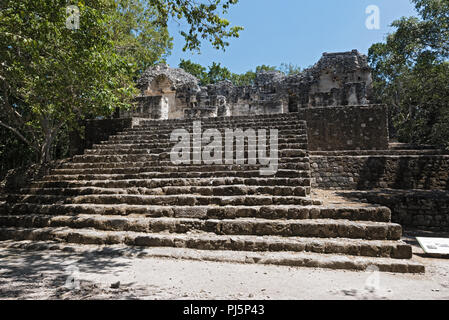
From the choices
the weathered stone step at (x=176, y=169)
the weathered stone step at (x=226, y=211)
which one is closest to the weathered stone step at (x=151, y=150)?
the weathered stone step at (x=176, y=169)

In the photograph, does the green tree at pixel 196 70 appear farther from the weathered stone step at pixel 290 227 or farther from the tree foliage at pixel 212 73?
the weathered stone step at pixel 290 227

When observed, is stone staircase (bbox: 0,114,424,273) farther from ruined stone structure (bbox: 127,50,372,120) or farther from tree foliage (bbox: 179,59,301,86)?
tree foliage (bbox: 179,59,301,86)

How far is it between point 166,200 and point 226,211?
1358 millimetres

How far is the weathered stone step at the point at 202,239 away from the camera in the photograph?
3951mm

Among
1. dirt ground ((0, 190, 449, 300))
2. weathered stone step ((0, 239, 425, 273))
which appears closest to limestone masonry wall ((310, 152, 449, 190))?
dirt ground ((0, 190, 449, 300))

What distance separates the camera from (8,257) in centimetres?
433

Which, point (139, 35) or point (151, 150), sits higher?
point (139, 35)

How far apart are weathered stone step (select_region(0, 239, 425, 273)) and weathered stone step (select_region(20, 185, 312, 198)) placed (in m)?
1.30

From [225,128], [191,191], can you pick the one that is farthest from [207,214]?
[225,128]

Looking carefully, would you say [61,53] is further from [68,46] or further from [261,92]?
[261,92]

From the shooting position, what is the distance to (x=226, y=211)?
16.3 feet

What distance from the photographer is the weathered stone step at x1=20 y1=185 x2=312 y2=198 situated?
5.37 metres
